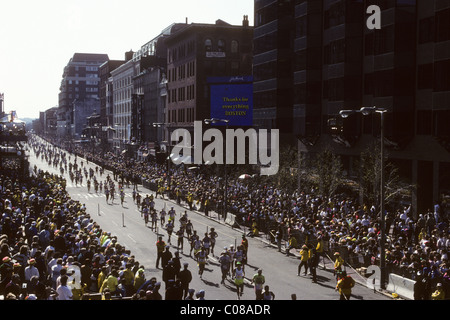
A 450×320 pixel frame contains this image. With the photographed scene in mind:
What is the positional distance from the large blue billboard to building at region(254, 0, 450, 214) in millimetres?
10591

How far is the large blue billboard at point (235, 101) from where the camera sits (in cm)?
7969

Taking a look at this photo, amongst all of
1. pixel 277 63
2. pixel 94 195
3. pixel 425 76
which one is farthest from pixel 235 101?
pixel 425 76

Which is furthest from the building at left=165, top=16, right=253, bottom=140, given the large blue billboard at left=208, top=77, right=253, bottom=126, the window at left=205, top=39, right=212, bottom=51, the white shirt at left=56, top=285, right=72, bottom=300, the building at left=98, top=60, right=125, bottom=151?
the white shirt at left=56, top=285, right=72, bottom=300

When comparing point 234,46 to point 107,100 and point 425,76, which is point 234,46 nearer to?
point 425,76

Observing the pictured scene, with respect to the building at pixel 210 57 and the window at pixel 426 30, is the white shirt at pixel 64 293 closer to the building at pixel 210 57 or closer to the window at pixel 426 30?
the window at pixel 426 30

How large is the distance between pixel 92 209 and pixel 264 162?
19944 mm

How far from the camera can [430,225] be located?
33.8m

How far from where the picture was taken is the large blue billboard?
3137 inches

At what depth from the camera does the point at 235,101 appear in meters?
80.2

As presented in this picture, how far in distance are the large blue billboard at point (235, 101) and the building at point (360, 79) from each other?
1059 cm

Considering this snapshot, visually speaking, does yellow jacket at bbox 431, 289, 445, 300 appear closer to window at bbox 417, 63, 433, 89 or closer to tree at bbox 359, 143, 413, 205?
tree at bbox 359, 143, 413, 205

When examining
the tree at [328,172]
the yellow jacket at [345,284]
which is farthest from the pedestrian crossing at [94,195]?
the yellow jacket at [345,284]

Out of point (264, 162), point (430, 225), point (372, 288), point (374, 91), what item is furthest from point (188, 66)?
point (372, 288)

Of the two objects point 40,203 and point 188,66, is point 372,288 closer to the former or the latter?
point 40,203
